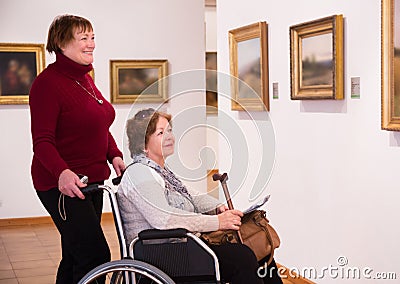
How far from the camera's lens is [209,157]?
3.17m

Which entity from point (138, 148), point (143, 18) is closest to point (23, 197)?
point (143, 18)

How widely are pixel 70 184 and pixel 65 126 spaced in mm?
356

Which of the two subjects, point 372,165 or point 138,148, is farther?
point 372,165

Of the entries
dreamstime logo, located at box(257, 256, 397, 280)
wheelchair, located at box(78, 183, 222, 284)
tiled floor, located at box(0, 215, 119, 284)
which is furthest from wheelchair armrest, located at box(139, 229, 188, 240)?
tiled floor, located at box(0, 215, 119, 284)

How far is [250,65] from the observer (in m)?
5.23

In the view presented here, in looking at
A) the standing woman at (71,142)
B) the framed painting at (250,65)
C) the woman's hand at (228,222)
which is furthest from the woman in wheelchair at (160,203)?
the framed painting at (250,65)

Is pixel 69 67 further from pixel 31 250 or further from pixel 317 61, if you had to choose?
pixel 31 250

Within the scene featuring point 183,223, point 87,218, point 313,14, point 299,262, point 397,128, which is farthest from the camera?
point 299,262

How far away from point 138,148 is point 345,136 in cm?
143

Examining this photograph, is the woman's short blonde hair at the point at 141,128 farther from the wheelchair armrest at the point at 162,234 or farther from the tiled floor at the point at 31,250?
the tiled floor at the point at 31,250

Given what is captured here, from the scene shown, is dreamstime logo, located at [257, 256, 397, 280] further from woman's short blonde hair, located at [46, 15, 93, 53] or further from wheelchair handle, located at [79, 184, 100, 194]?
woman's short blonde hair, located at [46, 15, 93, 53]

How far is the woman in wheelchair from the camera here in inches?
115

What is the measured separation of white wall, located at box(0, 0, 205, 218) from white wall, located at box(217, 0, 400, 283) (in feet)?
8.46

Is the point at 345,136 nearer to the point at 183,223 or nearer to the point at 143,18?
the point at 183,223
